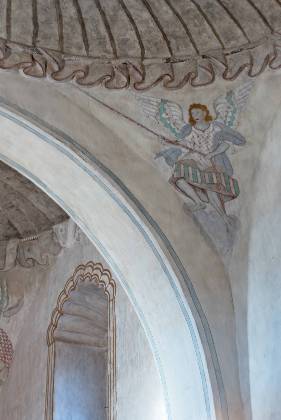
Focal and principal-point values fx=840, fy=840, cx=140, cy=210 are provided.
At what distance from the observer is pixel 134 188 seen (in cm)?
626

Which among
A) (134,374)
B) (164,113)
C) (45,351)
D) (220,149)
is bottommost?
(134,374)

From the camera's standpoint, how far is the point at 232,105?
6.36m

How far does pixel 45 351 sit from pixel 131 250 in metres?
2.27

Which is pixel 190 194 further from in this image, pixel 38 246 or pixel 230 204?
pixel 38 246

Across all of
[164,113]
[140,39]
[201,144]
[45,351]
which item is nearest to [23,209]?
[45,351]

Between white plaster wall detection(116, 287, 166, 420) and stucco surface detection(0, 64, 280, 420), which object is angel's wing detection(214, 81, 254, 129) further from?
white plaster wall detection(116, 287, 166, 420)

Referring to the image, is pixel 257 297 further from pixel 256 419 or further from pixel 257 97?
pixel 257 97

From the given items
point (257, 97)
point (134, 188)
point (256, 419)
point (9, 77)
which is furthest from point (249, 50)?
point (256, 419)

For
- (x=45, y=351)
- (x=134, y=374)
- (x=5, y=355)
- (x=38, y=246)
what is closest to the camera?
(x=134, y=374)

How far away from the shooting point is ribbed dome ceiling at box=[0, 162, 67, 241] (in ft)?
26.9

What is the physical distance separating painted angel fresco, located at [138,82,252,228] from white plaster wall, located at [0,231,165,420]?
1507mm

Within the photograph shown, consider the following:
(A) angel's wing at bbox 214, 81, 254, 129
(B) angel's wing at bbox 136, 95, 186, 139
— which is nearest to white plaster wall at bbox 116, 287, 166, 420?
(B) angel's wing at bbox 136, 95, 186, 139

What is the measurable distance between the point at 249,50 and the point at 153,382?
9.03 ft

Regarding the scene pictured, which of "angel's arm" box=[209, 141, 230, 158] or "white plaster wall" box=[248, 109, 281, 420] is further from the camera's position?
"angel's arm" box=[209, 141, 230, 158]
